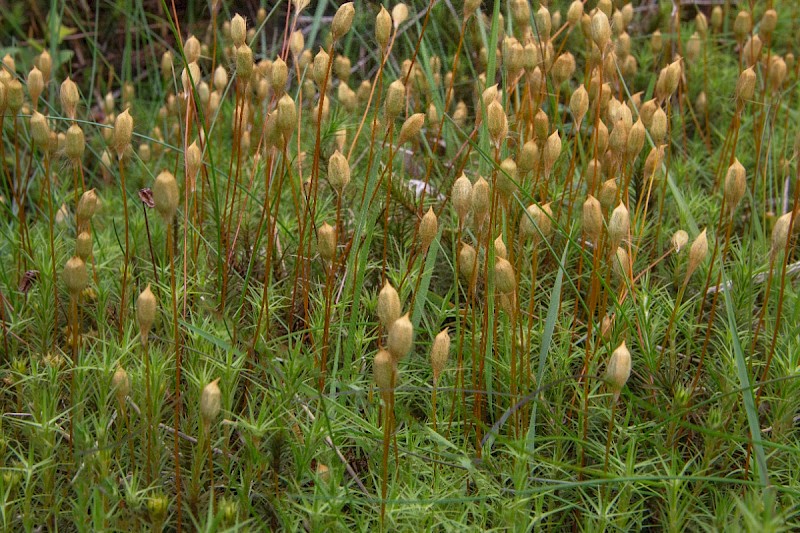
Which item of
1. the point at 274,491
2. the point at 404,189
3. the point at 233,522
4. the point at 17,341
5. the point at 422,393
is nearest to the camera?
the point at 233,522

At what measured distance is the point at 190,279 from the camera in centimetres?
139

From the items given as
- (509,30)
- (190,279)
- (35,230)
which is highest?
(509,30)

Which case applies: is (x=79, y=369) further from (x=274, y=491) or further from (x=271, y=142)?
(x=271, y=142)

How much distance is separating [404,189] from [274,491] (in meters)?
0.76

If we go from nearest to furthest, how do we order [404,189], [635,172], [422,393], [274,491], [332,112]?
[274,491]
[422,393]
[404,189]
[635,172]
[332,112]

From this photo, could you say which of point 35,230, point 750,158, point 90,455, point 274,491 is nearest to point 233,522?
point 274,491

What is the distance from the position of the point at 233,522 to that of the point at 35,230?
1026mm

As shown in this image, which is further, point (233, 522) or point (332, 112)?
point (332, 112)

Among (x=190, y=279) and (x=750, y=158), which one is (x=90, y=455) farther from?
(x=750, y=158)

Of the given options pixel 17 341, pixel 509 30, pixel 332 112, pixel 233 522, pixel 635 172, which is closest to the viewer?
pixel 233 522

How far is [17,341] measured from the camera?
1341 millimetres

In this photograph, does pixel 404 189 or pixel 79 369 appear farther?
pixel 404 189

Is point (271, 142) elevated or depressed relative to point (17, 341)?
elevated

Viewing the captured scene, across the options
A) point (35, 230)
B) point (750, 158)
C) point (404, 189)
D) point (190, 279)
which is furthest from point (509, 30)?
point (35, 230)
